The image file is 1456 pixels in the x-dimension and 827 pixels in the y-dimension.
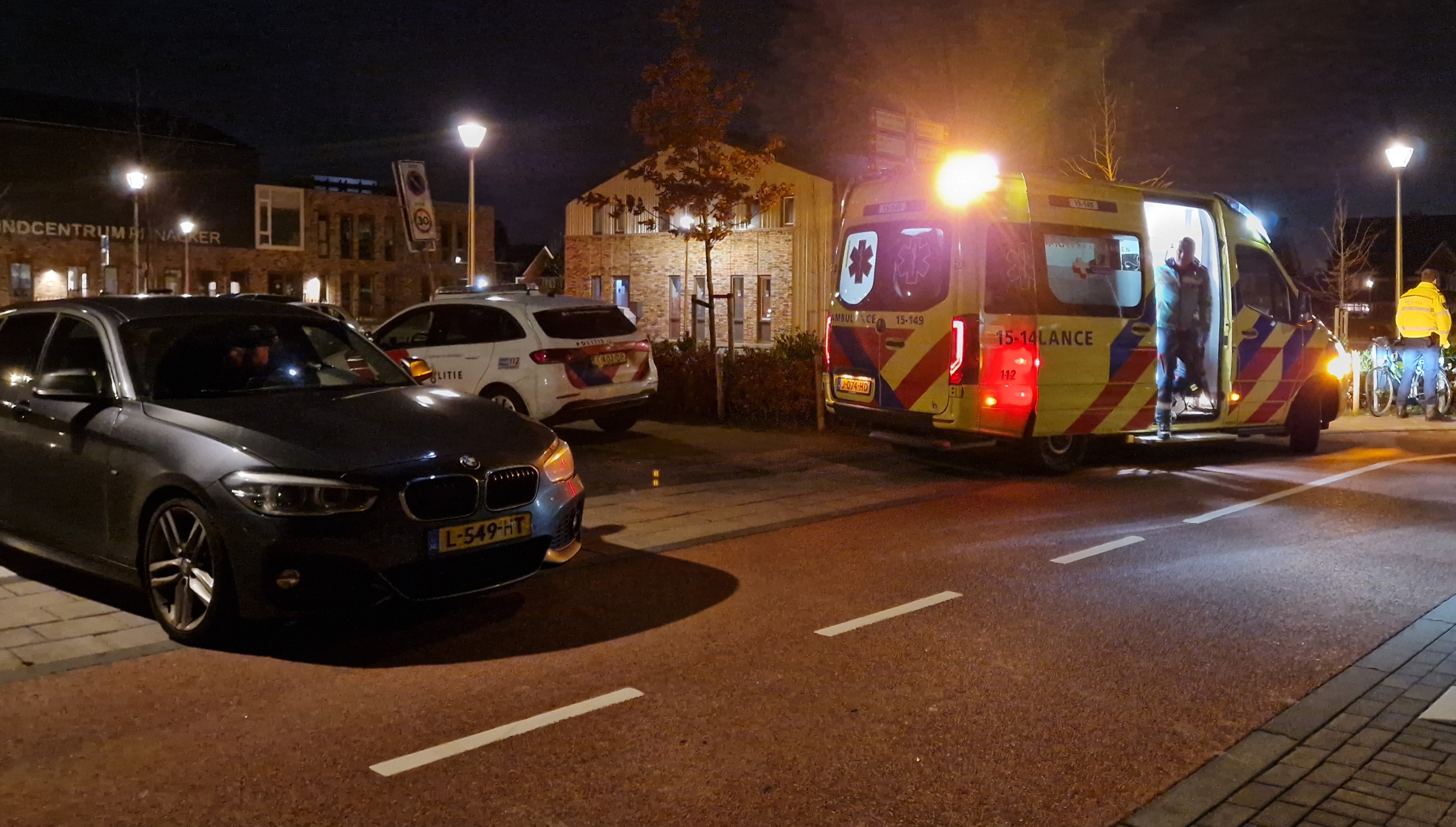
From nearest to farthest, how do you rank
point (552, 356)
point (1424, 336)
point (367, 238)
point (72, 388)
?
point (72, 388) < point (552, 356) < point (1424, 336) < point (367, 238)

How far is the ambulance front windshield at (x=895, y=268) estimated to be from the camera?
1170 cm

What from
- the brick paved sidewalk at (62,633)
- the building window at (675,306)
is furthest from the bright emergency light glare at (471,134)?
the building window at (675,306)

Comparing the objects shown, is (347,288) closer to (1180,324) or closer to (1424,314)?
(1424,314)

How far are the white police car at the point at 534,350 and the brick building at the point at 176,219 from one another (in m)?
31.4

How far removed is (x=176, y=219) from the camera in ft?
176

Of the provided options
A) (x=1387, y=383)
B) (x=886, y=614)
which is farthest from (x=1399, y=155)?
(x=886, y=614)

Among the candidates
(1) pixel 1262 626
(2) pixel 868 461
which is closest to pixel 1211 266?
(2) pixel 868 461

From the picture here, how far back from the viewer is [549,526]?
20.8 ft

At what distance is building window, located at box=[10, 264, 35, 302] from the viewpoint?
49406 mm

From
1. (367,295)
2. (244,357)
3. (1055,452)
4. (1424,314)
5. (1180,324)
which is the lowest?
(1055,452)

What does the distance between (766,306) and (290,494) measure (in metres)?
35.0

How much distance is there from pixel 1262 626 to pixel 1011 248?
5.70 metres

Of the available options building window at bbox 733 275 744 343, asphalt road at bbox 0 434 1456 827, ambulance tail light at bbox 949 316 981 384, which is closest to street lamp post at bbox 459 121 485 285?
ambulance tail light at bbox 949 316 981 384

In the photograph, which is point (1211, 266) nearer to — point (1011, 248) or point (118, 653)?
point (1011, 248)
